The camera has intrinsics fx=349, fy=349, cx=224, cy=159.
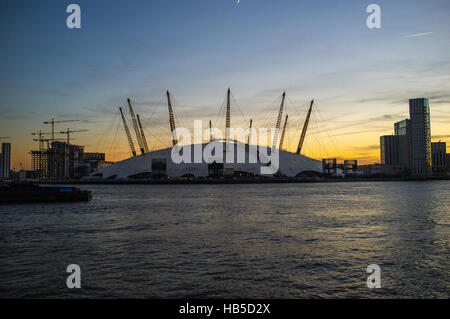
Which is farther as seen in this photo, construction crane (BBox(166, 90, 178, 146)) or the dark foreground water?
construction crane (BBox(166, 90, 178, 146))

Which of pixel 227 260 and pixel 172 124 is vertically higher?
pixel 172 124

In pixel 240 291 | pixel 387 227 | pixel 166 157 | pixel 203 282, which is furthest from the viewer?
pixel 166 157

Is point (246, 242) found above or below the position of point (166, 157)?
below

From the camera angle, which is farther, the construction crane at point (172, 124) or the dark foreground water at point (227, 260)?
the construction crane at point (172, 124)

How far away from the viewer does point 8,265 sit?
16.7 metres

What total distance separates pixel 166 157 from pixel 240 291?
17269 cm

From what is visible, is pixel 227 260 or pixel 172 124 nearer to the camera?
pixel 227 260

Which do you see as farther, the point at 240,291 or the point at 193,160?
the point at 193,160

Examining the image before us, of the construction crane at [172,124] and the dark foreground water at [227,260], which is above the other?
the construction crane at [172,124]

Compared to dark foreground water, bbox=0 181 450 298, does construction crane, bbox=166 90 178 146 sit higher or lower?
higher

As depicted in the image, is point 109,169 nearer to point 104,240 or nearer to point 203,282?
point 104,240
